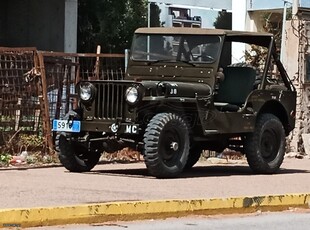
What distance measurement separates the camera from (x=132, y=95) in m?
13.6

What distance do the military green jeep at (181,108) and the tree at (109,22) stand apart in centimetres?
1604

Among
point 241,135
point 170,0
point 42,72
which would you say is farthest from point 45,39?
point 241,135

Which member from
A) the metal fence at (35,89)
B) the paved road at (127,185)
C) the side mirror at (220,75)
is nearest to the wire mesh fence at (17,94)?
the metal fence at (35,89)

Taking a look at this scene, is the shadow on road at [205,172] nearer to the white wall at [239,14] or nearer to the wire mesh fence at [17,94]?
the wire mesh fence at [17,94]

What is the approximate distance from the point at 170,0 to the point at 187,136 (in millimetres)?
20022

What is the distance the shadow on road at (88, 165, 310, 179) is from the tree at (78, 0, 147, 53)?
1540cm

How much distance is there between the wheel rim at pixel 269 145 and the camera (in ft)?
50.7

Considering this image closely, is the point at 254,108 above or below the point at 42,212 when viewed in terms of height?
above

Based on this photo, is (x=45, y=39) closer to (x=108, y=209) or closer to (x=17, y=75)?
(x=17, y=75)

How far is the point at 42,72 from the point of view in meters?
16.5

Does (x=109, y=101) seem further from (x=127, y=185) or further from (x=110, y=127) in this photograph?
(x=127, y=185)

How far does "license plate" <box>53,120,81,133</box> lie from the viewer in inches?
551

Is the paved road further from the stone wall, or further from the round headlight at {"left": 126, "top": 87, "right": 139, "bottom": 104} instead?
the stone wall

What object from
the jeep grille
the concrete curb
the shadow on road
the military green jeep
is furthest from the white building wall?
the concrete curb
